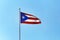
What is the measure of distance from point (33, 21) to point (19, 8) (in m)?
0.38

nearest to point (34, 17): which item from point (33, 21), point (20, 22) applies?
point (33, 21)

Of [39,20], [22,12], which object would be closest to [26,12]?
[22,12]

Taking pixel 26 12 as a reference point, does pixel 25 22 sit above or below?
below

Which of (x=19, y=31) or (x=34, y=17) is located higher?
(x=34, y=17)

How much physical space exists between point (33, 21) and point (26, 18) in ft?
0.49

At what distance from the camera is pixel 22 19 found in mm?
3035

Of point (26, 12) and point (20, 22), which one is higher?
point (26, 12)

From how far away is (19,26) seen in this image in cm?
311

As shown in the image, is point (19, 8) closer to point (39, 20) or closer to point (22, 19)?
point (22, 19)

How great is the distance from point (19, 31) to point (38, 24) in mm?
411

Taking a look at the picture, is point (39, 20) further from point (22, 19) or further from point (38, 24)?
point (22, 19)

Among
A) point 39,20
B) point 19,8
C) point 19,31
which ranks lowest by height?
point 19,31

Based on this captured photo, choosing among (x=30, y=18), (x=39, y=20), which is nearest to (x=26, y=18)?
(x=30, y=18)

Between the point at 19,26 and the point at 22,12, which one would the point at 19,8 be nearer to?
the point at 22,12
